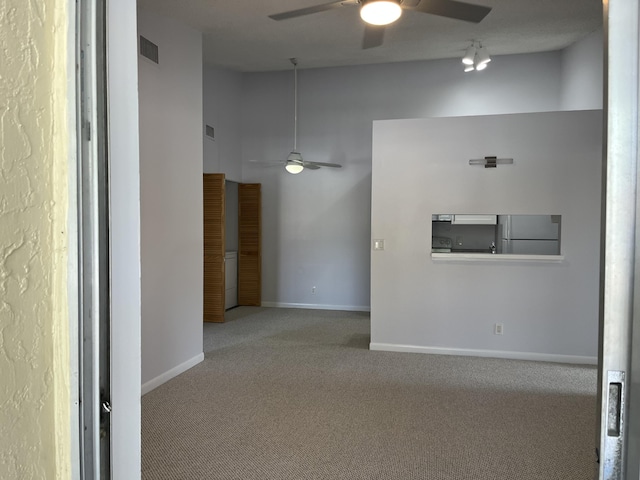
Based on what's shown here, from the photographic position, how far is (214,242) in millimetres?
6582

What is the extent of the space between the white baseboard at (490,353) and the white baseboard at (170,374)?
1957mm

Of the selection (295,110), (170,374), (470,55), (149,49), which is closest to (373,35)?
(149,49)

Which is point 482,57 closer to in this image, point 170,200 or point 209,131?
point 209,131

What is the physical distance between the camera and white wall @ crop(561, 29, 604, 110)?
5344 millimetres

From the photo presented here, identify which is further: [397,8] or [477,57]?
[477,57]

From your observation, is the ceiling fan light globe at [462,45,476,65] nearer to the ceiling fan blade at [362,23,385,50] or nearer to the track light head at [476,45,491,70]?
the track light head at [476,45,491,70]

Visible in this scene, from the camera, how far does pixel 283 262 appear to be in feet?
26.3

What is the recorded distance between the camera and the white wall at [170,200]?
3.90 metres

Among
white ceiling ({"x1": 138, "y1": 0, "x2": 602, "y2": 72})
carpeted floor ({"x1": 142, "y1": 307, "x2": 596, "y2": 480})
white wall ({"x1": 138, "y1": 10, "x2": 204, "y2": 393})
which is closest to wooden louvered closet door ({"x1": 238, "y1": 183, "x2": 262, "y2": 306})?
white ceiling ({"x1": 138, "y1": 0, "x2": 602, "y2": 72})

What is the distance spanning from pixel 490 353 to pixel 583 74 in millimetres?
3697

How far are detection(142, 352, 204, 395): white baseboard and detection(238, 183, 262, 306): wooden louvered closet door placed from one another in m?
3.20

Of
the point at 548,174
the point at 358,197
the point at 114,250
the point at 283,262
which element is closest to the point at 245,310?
the point at 283,262

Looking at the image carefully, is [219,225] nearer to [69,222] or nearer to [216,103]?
[216,103]

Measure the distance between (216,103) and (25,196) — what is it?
22.5ft
